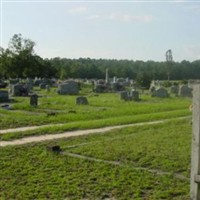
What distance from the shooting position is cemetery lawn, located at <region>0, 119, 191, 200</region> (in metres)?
7.36

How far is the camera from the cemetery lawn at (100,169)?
24.2ft

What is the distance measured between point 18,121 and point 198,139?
1427cm

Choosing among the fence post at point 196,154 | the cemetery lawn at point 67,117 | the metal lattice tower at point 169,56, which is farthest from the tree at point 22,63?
the fence post at point 196,154

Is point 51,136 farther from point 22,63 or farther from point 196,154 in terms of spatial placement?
point 22,63

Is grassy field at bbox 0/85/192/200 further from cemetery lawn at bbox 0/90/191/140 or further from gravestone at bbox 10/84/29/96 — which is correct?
gravestone at bbox 10/84/29/96

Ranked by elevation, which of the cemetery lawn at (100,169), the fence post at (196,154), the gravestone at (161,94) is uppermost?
the fence post at (196,154)

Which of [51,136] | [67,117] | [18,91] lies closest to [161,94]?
[18,91]

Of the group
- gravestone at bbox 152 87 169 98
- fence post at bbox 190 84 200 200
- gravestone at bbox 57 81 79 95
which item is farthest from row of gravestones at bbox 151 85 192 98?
fence post at bbox 190 84 200 200

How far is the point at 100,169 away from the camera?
902 cm

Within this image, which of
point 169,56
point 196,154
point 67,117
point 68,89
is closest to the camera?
point 196,154

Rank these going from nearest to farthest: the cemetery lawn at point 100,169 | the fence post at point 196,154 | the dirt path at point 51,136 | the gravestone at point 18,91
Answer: the fence post at point 196,154 → the cemetery lawn at point 100,169 → the dirt path at point 51,136 → the gravestone at point 18,91

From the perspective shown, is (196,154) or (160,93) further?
(160,93)

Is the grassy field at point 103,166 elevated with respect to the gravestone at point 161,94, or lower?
lower

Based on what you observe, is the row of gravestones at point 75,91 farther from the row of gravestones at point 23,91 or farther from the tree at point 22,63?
the tree at point 22,63
